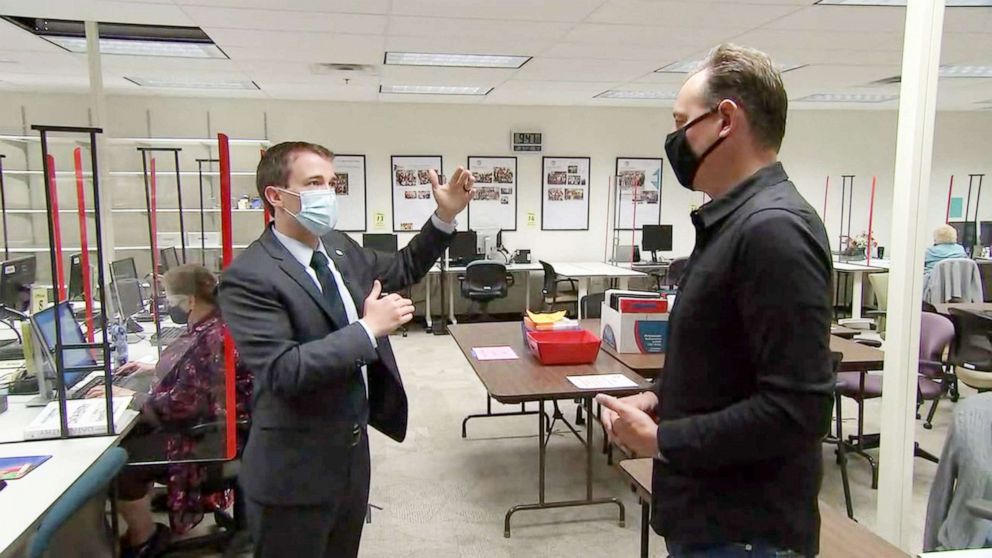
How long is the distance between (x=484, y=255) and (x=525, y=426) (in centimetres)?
359

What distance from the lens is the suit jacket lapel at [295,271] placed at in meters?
1.58

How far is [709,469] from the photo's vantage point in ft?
3.52

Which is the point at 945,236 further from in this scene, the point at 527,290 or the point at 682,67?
the point at 527,290

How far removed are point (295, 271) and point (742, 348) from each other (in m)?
1.09

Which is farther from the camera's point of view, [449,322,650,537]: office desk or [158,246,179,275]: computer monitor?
[158,246,179,275]: computer monitor

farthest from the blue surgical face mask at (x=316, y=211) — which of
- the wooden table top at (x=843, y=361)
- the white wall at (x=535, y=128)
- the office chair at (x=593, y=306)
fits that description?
the white wall at (x=535, y=128)

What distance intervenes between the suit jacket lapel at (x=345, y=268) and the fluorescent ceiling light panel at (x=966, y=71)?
604cm

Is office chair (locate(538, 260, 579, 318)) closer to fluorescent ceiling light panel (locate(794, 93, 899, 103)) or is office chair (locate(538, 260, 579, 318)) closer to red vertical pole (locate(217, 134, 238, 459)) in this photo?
fluorescent ceiling light panel (locate(794, 93, 899, 103))

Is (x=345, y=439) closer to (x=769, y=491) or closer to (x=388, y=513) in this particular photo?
(x=769, y=491)

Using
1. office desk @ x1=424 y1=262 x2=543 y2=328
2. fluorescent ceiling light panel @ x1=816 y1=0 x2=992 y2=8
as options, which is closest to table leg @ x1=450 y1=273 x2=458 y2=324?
office desk @ x1=424 y1=262 x2=543 y2=328

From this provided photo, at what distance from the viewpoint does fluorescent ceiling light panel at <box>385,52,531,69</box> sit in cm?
502

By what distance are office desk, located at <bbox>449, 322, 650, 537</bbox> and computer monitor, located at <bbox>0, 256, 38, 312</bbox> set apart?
2625mm

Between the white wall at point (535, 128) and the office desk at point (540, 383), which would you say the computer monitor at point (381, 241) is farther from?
the office desk at point (540, 383)

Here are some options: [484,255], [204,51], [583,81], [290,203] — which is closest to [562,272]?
[484,255]
